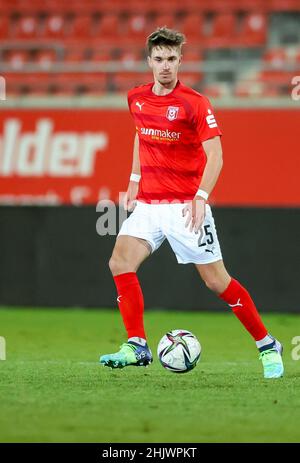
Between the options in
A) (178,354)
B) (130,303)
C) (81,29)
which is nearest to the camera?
(178,354)

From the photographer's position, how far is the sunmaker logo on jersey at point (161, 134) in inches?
300

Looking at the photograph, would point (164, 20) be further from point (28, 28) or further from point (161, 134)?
point (161, 134)

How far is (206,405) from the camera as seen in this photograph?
6.39 metres

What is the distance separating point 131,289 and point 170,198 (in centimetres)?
71

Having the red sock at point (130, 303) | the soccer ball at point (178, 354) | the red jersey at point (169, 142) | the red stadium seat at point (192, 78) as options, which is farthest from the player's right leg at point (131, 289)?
the red stadium seat at point (192, 78)

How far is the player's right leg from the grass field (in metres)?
0.23

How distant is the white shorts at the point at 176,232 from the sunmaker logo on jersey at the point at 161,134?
0.47 meters

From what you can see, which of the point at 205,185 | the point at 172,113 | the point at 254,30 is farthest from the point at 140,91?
the point at 254,30

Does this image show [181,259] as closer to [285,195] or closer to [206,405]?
[206,405]

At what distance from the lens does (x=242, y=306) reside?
25.0ft
